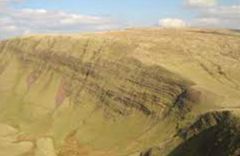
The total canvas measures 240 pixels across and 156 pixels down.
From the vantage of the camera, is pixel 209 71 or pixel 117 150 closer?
pixel 117 150

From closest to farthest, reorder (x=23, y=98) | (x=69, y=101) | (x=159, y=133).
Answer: (x=159, y=133)
(x=69, y=101)
(x=23, y=98)

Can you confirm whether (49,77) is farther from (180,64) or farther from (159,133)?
(159,133)

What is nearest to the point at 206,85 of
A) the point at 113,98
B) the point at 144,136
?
the point at 144,136

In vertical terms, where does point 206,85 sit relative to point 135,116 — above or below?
above

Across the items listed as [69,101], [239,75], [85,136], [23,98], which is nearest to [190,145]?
[239,75]

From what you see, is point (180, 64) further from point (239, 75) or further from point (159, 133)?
point (159, 133)

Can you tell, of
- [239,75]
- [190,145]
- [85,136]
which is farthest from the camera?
[85,136]
